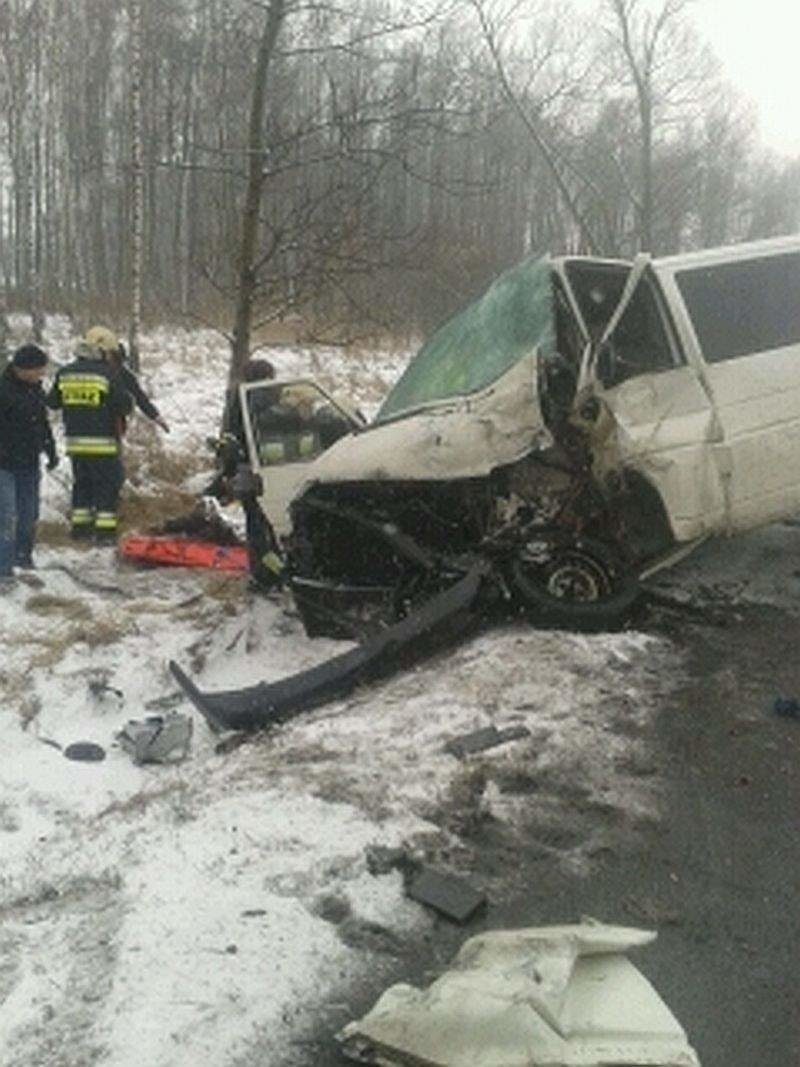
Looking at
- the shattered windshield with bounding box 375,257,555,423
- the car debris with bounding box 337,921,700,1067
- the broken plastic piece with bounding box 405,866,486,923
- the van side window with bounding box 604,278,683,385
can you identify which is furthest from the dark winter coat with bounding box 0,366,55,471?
the car debris with bounding box 337,921,700,1067

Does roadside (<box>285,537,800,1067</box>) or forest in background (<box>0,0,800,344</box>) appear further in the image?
forest in background (<box>0,0,800,344</box>)

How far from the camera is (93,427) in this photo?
8500 mm

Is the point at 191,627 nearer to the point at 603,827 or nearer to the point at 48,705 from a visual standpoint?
the point at 48,705

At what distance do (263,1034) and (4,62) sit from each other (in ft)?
68.9

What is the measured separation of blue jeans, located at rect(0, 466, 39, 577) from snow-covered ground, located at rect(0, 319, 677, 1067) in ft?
1.44

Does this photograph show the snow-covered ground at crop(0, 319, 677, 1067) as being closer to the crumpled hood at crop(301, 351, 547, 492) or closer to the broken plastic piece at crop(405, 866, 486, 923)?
the broken plastic piece at crop(405, 866, 486, 923)

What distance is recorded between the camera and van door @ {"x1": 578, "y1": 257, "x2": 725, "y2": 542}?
18.3 ft

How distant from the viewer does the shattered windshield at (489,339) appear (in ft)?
19.4

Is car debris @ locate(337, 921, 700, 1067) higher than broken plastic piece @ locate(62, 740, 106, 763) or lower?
higher

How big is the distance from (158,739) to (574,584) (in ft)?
7.49

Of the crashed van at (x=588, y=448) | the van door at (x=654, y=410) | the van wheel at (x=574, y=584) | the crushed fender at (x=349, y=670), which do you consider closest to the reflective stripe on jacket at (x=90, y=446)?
the crashed van at (x=588, y=448)

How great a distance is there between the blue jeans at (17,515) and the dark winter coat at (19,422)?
3.5 inches

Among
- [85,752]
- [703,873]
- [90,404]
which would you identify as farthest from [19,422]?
[703,873]

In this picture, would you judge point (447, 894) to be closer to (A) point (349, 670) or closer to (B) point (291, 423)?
(A) point (349, 670)
